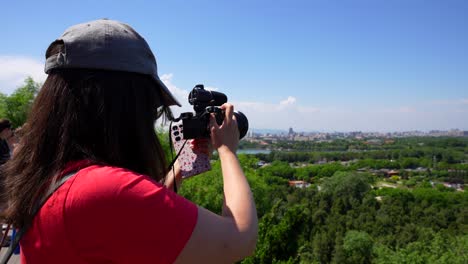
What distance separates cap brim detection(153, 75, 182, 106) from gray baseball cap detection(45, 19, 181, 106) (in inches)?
2.1

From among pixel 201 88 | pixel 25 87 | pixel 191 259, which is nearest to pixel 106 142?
pixel 191 259

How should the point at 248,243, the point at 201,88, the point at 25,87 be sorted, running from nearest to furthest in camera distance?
1. the point at 248,243
2. the point at 201,88
3. the point at 25,87

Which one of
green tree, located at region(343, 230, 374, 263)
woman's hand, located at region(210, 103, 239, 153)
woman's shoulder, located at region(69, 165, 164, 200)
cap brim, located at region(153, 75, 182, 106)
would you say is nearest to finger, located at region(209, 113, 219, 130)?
woman's hand, located at region(210, 103, 239, 153)

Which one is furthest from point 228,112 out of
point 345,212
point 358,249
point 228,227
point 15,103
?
point 345,212

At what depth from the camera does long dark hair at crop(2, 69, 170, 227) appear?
94cm

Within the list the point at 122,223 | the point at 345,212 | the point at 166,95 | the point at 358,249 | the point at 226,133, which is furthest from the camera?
the point at 345,212

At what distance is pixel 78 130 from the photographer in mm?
968

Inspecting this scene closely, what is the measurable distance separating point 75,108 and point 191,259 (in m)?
0.52

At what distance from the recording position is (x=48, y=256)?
0.83 m

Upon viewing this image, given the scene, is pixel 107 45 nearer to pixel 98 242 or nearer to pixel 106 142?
pixel 106 142

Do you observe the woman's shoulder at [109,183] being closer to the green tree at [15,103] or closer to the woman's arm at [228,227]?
the woman's arm at [228,227]

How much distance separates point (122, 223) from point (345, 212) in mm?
41578

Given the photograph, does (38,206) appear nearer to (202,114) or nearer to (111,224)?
(111,224)

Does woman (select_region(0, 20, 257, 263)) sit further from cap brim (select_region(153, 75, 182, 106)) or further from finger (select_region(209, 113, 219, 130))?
finger (select_region(209, 113, 219, 130))
